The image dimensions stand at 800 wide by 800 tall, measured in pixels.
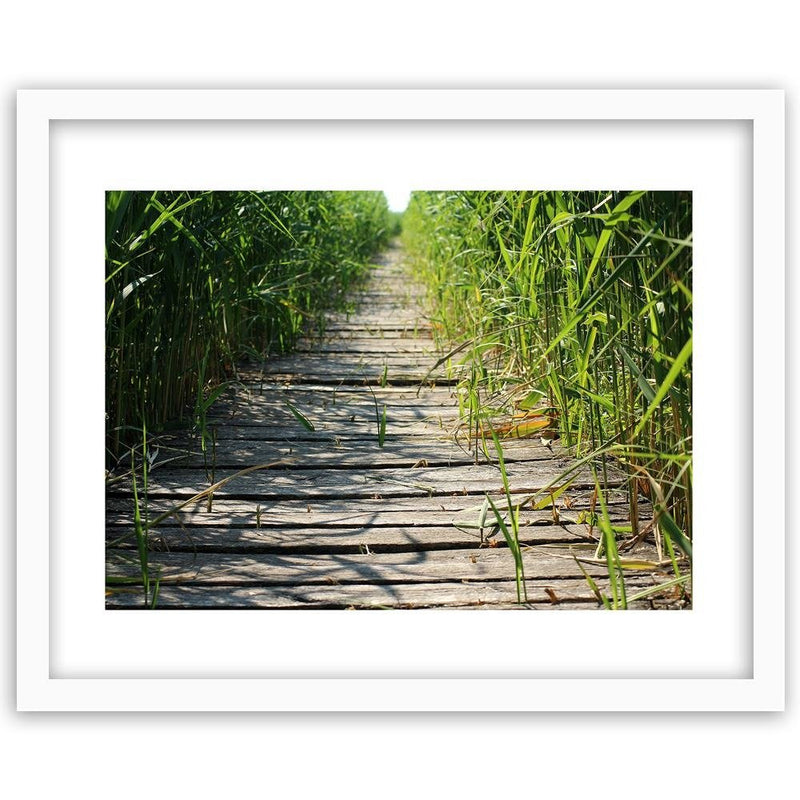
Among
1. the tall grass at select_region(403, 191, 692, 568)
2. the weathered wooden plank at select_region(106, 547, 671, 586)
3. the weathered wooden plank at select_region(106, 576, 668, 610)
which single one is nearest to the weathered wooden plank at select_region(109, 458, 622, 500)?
the tall grass at select_region(403, 191, 692, 568)

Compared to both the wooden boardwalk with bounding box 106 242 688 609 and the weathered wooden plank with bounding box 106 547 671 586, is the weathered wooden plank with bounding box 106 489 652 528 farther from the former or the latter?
the weathered wooden plank with bounding box 106 547 671 586

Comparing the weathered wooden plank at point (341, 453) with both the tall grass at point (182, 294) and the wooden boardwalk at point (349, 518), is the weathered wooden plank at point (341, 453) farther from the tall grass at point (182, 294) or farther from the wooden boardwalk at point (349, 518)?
the tall grass at point (182, 294)

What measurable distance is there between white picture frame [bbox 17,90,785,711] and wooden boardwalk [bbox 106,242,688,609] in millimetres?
146

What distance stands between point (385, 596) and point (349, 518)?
0.47m

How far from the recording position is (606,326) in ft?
7.93

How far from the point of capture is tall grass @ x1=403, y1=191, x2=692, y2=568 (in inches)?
76.9

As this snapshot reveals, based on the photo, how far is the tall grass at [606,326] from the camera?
1953mm
